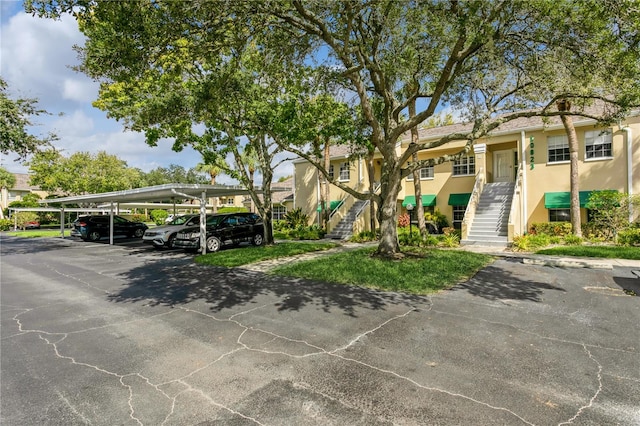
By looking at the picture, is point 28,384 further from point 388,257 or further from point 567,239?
point 567,239

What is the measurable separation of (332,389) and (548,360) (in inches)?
110

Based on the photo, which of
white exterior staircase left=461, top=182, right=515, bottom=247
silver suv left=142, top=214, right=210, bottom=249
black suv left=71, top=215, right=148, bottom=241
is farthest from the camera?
black suv left=71, top=215, right=148, bottom=241

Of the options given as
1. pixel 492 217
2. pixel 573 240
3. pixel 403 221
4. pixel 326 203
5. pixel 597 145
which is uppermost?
pixel 597 145

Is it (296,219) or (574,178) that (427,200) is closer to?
(574,178)

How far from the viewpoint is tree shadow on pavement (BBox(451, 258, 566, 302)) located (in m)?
7.13

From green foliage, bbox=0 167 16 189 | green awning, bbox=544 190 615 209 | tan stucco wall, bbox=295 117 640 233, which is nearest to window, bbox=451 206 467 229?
tan stucco wall, bbox=295 117 640 233

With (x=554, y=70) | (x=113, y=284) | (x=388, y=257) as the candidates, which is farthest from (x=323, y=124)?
(x=113, y=284)

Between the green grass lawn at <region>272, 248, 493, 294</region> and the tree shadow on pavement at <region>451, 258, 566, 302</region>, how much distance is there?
1.10 feet

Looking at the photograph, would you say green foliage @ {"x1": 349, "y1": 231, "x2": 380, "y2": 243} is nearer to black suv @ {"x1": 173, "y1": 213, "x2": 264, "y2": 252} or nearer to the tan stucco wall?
the tan stucco wall

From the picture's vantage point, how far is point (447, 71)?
324 inches

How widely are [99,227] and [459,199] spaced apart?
78.4 feet

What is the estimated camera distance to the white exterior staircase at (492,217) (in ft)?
50.1

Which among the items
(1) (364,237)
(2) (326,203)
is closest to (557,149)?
(1) (364,237)

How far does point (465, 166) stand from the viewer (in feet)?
64.6
